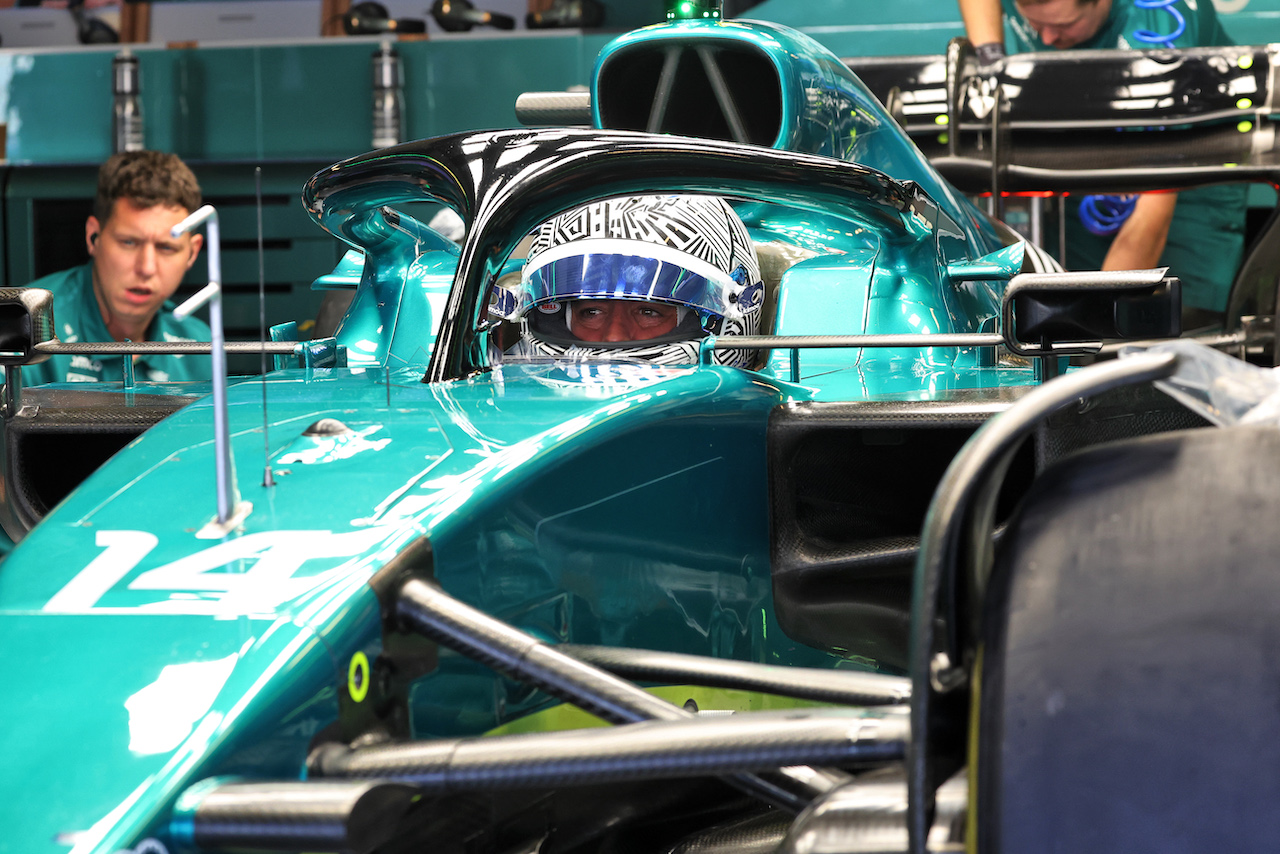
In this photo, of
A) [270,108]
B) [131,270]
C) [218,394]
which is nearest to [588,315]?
[218,394]

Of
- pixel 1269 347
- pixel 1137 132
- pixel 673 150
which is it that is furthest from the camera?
pixel 1137 132

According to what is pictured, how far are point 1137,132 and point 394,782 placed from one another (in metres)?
3.51

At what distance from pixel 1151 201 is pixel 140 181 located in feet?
16.1

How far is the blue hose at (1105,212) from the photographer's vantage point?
6.69 metres

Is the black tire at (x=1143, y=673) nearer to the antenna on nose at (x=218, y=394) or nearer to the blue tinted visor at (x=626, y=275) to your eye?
the antenna on nose at (x=218, y=394)

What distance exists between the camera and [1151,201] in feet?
21.7

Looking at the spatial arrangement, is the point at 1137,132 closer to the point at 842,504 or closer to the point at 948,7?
the point at 842,504

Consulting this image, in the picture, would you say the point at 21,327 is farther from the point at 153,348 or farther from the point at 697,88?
the point at 697,88

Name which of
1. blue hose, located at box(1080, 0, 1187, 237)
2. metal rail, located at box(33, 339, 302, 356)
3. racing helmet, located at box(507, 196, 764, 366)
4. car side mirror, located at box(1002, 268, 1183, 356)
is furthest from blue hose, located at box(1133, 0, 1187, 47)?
metal rail, located at box(33, 339, 302, 356)

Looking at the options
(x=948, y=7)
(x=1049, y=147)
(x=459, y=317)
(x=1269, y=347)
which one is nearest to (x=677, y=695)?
(x=459, y=317)

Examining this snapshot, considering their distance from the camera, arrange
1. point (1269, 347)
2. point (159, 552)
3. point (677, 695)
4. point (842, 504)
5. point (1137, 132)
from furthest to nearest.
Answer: point (1137, 132)
point (1269, 347)
point (842, 504)
point (677, 695)
point (159, 552)

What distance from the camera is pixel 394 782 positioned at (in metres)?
0.85

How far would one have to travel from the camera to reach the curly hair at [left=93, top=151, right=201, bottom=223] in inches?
152

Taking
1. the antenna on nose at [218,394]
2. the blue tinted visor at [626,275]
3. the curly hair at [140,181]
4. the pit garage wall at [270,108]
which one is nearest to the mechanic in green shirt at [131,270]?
the curly hair at [140,181]
